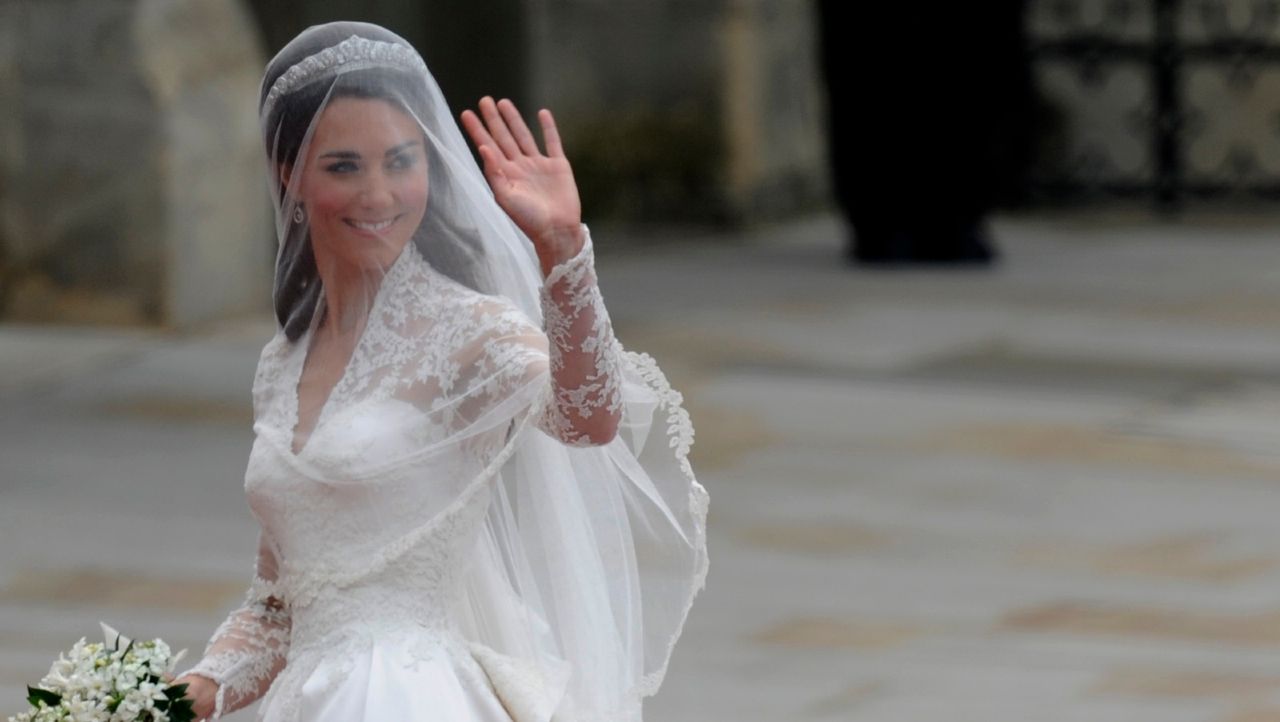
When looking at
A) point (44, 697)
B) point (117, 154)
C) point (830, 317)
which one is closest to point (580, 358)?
point (44, 697)

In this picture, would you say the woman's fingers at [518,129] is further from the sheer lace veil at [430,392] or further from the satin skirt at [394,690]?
the satin skirt at [394,690]

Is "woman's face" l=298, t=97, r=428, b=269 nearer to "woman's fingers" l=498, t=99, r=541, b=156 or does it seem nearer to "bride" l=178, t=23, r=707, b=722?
"bride" l=178, t=23, r=707, b=722

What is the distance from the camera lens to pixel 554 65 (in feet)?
53.9

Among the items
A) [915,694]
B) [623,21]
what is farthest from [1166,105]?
[915,694]

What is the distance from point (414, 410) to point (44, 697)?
0.60 m

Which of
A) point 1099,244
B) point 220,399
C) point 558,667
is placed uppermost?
point 558,667

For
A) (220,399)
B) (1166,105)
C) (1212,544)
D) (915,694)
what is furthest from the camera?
(1166,105)

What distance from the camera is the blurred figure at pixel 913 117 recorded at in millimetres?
14062

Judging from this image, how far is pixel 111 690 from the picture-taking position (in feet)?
10.4

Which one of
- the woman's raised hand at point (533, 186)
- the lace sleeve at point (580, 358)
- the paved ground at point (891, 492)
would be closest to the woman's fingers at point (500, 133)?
the woman's raised hand at point (533, 186)

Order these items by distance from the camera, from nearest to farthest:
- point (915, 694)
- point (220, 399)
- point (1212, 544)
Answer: point (915, 694) < point (1212, 544) < point (220, 399)

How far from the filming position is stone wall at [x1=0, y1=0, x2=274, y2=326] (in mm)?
11289

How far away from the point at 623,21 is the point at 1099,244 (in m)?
3.47

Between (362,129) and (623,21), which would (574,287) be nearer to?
(362,129)
